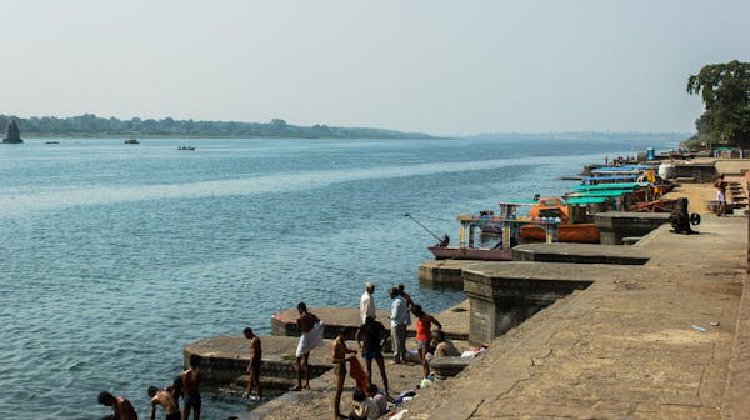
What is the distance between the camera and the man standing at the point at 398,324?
17.6 meters

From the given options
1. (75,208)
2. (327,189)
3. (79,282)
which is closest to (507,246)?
(79,282)

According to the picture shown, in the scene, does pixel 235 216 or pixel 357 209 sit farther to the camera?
pixel 357 209

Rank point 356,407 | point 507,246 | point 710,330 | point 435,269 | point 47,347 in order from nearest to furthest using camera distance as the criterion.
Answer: point 710,330
point 356,407
point 47,347
point 435,269
point 507,246

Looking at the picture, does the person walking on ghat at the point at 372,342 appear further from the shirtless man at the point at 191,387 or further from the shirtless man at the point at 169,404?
the shirtless man at the point at 169,404

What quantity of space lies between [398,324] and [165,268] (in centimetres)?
2740

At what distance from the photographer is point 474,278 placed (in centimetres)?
1859

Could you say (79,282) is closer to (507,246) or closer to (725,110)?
(507,246)

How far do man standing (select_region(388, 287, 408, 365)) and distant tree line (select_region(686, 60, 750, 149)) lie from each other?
294 ft

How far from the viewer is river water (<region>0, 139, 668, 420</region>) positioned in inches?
950

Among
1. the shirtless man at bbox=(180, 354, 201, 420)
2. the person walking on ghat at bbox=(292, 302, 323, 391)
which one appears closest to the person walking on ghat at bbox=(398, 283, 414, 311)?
the person walking on ghat at bbox=(292, 302, 323, 391)

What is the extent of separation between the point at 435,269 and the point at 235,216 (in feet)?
123

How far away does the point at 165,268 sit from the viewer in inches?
1703

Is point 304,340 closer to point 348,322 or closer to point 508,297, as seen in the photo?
point 508,297

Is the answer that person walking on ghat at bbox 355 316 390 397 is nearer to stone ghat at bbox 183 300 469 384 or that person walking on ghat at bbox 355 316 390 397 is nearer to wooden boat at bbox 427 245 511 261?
stone ghat at bbox 183 300 469 384
